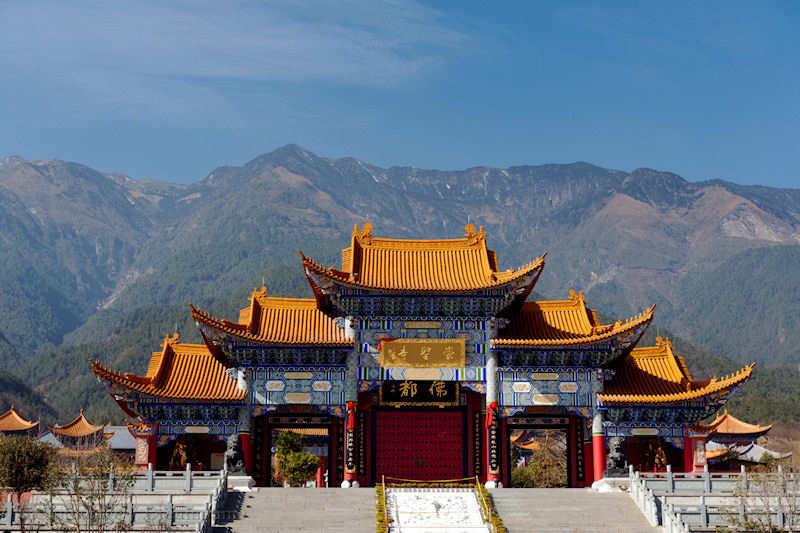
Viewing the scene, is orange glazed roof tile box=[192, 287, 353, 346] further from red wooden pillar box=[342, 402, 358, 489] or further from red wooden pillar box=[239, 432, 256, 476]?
red wooden pillar box=[239, 432, 256, 476]

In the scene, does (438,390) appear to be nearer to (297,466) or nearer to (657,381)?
(657,381)

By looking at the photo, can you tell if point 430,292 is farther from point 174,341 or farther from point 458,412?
point 174,341

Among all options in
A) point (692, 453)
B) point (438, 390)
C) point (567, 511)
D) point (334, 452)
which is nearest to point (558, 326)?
point (438, 390)

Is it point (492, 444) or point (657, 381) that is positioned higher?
point (657, 381)

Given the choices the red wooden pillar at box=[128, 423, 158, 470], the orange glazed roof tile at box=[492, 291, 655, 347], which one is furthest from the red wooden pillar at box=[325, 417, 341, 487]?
the orange glazed roof tile at box=[492, 291, 655, 347]

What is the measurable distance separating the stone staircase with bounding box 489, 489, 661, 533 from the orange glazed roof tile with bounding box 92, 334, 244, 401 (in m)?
10.1

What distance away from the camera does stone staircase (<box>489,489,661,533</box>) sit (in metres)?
29.3

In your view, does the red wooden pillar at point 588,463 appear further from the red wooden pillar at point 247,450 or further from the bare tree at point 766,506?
the red wooden pillar at point 247,450

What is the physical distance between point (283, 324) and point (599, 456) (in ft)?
38.5

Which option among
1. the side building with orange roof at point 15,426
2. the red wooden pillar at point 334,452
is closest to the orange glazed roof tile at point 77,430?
the side building with orange roof at point 15,426

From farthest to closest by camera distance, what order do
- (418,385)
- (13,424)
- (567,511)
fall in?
(13,424) → (418,385) → (567,511)

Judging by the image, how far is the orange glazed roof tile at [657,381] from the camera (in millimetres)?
35438

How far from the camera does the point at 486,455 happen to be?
36.7 m

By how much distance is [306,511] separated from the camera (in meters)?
30.5
